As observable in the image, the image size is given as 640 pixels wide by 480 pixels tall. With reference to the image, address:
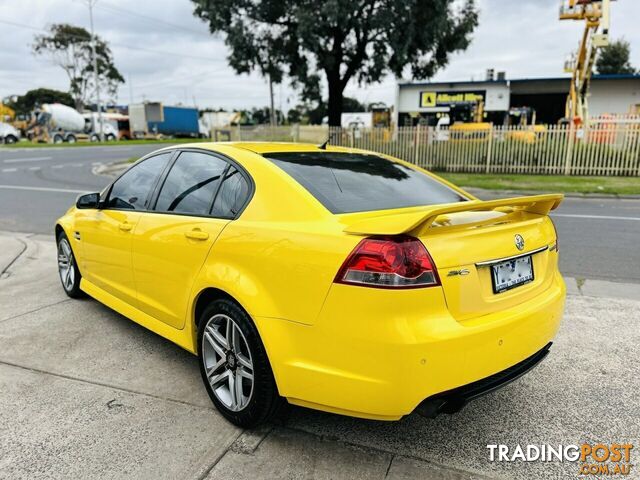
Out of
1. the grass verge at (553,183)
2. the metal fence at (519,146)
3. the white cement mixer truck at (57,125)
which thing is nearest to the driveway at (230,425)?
the grass verge at (553,183)

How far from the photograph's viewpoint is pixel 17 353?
11.9 ft

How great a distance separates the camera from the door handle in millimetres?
2814

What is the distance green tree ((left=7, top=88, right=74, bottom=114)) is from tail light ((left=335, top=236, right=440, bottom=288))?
288 feet

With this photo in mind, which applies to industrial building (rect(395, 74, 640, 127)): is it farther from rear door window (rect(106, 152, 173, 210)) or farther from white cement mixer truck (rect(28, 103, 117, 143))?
rear door window (rect(106, 152, 173, 210))

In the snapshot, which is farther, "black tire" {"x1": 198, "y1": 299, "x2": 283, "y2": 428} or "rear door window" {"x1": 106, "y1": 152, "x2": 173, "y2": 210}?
"rear door window" {"x1": 106, "y1": 152, "x2": 173, "y2": 210}

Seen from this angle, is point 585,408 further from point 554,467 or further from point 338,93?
point 338,93

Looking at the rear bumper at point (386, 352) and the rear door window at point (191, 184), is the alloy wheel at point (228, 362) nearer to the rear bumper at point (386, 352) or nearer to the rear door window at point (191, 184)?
the rear bumper at point (386, 352)

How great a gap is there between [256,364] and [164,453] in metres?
0.65

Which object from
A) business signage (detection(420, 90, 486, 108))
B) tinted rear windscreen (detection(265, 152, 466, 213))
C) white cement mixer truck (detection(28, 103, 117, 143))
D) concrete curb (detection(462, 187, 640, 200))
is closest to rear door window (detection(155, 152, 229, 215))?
tinted rear windscreen (detection(265, 152, 466, 213))

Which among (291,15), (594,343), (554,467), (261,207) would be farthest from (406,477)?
(291,15)

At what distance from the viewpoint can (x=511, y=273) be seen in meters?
2.45

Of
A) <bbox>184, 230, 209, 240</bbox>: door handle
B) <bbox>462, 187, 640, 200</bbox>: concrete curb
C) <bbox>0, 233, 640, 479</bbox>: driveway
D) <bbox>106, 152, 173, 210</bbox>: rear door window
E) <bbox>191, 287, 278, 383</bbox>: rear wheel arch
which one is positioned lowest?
<bbox>462, 187, 640, 200</bbox>: concrete curb

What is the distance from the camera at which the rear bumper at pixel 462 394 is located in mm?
2170

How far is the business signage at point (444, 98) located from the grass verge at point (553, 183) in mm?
21953
